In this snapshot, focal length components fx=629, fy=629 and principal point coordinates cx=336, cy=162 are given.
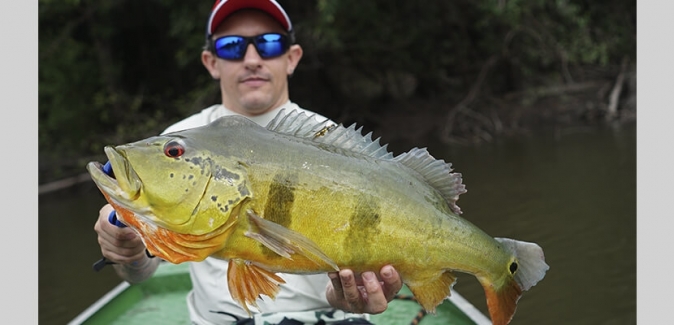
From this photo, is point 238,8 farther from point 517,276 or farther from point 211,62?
point 517,276

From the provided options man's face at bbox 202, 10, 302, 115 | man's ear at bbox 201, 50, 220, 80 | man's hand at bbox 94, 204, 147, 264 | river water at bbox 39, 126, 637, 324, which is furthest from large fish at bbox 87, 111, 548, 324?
river water at bbox 39, 126, 637, 324

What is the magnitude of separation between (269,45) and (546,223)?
561 cm

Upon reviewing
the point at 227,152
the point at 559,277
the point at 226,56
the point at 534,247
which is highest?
the point at 226,56

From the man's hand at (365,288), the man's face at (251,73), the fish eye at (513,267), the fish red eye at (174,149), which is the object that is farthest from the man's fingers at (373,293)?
the man's face at (251,73)

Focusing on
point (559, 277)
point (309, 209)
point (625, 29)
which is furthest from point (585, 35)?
point (309, 209)

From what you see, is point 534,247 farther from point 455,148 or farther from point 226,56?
point 455,148

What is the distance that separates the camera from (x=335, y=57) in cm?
1494

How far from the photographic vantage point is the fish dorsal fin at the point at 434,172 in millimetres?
1854

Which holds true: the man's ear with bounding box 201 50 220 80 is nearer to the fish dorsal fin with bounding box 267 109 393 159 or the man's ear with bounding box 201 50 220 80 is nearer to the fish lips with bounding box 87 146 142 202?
the fish dorsal fin with bounding box 267 109 393 159

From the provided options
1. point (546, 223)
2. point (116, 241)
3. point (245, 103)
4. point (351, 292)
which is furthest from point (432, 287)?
point (546, 223)

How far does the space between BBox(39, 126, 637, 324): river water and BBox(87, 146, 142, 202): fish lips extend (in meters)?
4.44

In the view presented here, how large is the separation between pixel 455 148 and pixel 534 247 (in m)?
11.4

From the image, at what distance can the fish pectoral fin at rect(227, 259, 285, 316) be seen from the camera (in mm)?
1702

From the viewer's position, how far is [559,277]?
6020 millimetres
